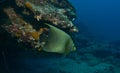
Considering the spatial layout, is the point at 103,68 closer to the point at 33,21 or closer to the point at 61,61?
the point at 61,61

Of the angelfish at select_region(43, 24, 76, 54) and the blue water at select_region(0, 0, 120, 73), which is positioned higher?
the angelfish at select_region(43, 24, 76, 54)

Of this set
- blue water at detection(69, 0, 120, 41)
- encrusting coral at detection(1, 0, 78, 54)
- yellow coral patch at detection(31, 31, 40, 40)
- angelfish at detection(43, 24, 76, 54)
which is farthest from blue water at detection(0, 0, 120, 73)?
blue water at detection(69, 0, 120, 41)

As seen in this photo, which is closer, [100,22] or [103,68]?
[103,68]

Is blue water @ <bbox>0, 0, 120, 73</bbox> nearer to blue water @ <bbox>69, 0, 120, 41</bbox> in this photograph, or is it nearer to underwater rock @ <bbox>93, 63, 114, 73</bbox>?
underwater rock @ <bbox>93, 63, 114, 73</bbox>

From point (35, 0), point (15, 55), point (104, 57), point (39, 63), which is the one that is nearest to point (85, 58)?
point (104, 57)

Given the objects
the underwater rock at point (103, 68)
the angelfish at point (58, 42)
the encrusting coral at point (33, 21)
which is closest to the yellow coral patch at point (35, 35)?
the encrusting coral at point (33, 21)

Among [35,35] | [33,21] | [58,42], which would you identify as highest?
[58,42]

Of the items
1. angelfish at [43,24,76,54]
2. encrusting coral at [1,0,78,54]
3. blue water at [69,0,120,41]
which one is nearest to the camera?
angelfish at [43,24,76,54]

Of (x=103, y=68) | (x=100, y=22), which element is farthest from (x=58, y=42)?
(x=100, y=22)

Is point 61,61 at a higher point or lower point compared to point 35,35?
lower

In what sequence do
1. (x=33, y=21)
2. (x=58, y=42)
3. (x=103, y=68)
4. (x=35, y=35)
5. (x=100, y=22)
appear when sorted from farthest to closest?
(x=100, y=22) → (x=103, y=68) → (x=33, y=21) → (x=35, y=35) → (x=58, y=42)

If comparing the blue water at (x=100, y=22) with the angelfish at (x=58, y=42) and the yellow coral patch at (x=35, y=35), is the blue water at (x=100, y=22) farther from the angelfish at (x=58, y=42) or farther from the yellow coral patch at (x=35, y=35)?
the angelfish at (x=58, y=42)

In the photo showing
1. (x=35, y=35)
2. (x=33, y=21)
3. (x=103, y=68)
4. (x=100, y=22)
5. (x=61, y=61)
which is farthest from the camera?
(x=100, y=22)

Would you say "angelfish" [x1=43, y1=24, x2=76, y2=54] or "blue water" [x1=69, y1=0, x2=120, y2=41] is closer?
"angelfish" [x1=43, y1=24, x2=76, y2=54]
